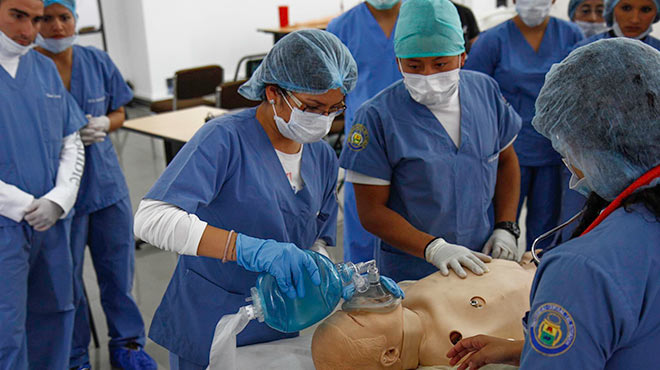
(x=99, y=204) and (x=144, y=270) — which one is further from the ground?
(x=99, y=204)

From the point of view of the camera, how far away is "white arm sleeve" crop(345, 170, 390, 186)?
1.74m

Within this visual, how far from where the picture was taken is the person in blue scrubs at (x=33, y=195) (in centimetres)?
190

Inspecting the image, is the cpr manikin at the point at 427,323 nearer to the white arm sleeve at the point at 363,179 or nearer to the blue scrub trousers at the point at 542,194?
the white arm sleeve at the point at 363,179

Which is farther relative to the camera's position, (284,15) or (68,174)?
(284,15)

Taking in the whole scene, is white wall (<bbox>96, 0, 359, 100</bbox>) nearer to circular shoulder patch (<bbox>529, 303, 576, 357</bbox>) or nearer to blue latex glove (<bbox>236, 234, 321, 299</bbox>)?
blue latex glove (<bbox>236, 234, 321, 299</bbox>)

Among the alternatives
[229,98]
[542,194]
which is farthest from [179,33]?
[542,194]

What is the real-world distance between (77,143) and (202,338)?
1.08 metres

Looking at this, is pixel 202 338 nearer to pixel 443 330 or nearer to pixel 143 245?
pixel 443 330

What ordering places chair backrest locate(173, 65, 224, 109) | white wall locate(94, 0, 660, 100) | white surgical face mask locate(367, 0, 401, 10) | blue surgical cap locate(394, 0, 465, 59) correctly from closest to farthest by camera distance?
blue surgical cap locate(394, 0, 465, 59) → white surgical face mask locate(367, 0, 401, 10) → chair backrest locate(173, 65, 224, 109) → white wall locate(94, 0, 660, 100)

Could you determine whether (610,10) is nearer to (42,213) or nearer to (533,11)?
(533,11)

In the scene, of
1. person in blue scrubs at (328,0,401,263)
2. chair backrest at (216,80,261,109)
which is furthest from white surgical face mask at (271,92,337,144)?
chair backrest at (216,80,261,109)

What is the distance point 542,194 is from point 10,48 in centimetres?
213

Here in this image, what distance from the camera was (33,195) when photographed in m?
2.00

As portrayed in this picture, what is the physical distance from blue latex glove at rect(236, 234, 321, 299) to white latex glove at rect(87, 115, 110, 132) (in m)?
1.38
